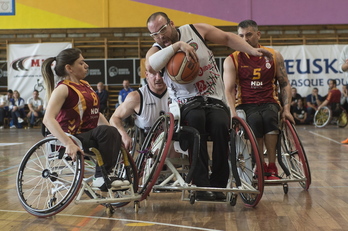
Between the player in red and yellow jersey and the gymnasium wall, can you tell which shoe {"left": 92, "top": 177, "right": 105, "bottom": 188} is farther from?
the gymnasium wall

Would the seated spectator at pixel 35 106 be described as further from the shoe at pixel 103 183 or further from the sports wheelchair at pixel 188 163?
the shoe at pixel 103 183

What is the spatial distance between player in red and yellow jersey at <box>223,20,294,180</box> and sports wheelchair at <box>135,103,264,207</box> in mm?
372

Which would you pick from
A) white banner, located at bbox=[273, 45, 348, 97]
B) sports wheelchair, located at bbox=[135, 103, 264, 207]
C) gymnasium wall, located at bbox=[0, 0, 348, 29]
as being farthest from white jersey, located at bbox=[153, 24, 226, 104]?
white banner, located at bbox=[273, 45, 348, 97]

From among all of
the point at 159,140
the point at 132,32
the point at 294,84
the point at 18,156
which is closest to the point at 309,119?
the point at 294,84

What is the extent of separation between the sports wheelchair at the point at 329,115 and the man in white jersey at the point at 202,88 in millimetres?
10354

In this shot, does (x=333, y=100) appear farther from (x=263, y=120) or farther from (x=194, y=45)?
(x=194, y=45)

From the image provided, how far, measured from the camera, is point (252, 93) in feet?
13.9

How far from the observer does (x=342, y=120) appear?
13.7 m

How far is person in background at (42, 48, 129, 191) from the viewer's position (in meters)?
3.20

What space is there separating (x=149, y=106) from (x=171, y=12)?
35.9 feet

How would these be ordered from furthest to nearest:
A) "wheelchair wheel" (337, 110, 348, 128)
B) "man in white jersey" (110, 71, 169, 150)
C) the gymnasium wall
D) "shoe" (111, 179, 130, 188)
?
1. the gymnasium wall
2. "wheelchair wheel" (337, 110, 348, 128)
3. "man in white jersey" (110, 71, 169, 150)
4. "shoe" (111, 179, 130, 188)

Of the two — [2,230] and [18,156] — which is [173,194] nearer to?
[2,230]

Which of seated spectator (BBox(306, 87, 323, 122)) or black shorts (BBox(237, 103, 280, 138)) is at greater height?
seated spectator (BBox(306, 87, 323, 122))

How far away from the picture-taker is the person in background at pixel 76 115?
126 inches
